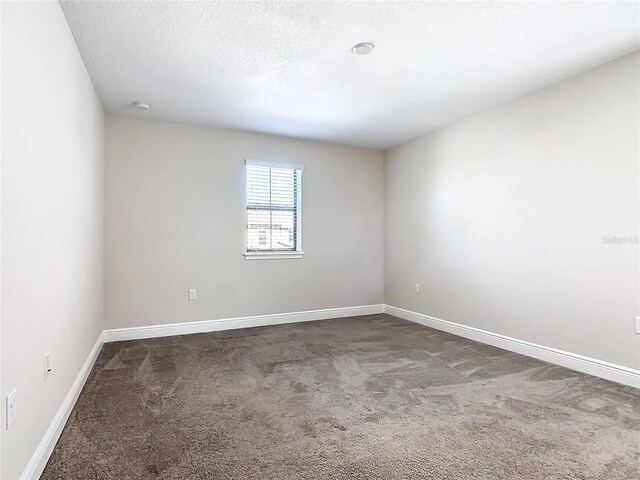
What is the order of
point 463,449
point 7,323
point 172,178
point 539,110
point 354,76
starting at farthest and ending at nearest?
point 172,178, point 539,110, point 354,76, point 463,449, point 7,323

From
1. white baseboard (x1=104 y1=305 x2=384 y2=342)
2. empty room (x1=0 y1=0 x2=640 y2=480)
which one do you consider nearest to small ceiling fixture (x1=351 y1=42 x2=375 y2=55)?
empty room (x1=0 y1=0 x2=640 y2=480)

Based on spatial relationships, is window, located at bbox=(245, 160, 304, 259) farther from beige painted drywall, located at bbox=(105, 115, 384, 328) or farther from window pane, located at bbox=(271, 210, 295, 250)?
beige painted drywall, located at bbox=(105, 115, 384, 328)

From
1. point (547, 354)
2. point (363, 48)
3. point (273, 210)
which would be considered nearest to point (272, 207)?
point (273, 210)

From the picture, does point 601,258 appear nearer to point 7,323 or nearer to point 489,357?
point 489,357

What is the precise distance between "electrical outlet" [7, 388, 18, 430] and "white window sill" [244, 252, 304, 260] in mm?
3063

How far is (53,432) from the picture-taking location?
1.80m

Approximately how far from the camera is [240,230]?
438 centimetres

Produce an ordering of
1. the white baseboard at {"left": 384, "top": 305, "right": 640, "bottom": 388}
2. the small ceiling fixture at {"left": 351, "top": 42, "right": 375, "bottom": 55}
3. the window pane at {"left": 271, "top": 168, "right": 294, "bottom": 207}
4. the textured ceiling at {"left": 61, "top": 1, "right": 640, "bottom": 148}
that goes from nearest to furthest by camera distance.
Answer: the textured ceiling at {"left": 61, "top": 1, "right": 640, "bottom": 148} < the small ceiling fixture at {"left": 351, "top": 42, "right": 375, "bottom": 55} < the white baseboard at {"left": 384, "top": 305, "right": 640, "bottom": 388} < the window pane at {"left": 271, "top": 168, "right": 294, "bottom": 207}

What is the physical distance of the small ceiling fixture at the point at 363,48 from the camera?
244 cm

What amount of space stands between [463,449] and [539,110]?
9.47 ft

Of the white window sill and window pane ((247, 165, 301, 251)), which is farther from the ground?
window pane ((247, 165, 301, 251))

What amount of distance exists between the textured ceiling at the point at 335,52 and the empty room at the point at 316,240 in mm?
20

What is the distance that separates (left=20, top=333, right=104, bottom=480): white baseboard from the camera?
59.5 inches

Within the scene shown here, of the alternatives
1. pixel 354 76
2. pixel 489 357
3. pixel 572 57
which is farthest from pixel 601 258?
pixel 354 76
